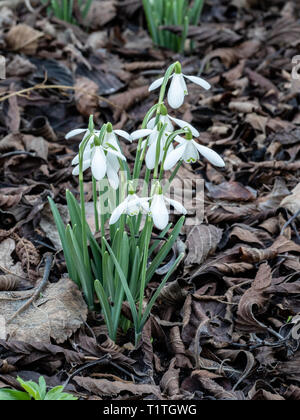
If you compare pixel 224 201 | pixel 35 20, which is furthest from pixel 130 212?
pixel 35 20

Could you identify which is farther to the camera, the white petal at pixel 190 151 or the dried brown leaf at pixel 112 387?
the dried brown leaf at pixel 112 387

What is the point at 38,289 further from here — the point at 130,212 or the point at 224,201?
the point at 224,201

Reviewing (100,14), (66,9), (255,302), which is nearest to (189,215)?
(255,302)

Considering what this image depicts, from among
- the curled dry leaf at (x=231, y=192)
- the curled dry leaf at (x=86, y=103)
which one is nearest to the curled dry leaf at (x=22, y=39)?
the curled dry leaf at (x=86, y=103)

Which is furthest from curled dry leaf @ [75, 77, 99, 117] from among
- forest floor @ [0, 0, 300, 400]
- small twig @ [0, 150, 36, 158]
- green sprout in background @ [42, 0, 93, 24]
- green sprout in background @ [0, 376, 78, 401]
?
green sprout in background @ [0, 376, 78, 401]

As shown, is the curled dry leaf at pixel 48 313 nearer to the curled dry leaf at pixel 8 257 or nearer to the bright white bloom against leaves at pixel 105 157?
the curled dry leaf at pixel 8 257

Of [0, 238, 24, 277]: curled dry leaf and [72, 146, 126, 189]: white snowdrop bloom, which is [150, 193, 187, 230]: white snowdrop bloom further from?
[0, 238, 24, 277]: curled dry leaf
